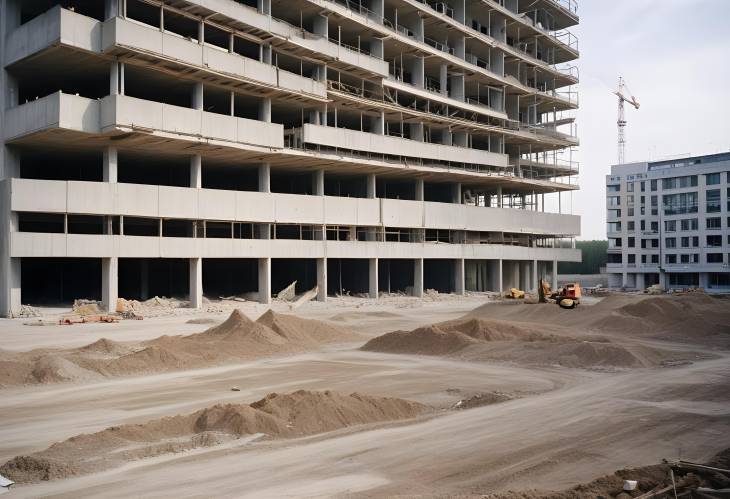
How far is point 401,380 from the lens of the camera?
722 inches

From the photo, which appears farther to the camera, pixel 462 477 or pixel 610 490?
pixel 462 477

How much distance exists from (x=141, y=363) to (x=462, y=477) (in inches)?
503

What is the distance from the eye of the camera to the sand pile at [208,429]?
10.0 m

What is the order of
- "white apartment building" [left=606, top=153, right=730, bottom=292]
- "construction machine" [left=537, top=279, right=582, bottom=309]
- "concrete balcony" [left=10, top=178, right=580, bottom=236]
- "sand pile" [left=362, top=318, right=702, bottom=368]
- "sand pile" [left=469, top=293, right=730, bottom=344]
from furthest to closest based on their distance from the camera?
"white apartment building" [left=606, top=153, right=730, bottom=292] → "construction machine" [left=537, top=279, right=582, bottom=309] → "concrete balcony" [left=10, top=178, right=580, bottom=236] → "sand pile" [left=469, top=293, right=730, bottom=344] → "sand pile" [left=362, top=318, right=702, bottom=368]

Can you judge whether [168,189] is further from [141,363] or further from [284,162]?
[141,363]

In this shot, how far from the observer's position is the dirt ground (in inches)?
379

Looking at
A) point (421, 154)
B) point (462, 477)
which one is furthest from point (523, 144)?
point (462, 477)

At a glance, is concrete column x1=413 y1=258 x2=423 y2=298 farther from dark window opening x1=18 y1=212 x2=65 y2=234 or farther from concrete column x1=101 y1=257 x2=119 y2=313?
dark window opening x1=18 y1=212 x2=65 y2=234

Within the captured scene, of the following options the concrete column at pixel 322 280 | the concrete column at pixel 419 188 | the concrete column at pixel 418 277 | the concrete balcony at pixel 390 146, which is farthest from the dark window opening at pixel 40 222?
the concrete column at pixel 419 188

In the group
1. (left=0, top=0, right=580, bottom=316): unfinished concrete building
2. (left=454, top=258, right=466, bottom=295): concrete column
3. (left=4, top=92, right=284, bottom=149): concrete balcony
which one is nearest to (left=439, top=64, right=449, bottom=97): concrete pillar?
(left=0, top=0, right=580, bottom=316): unfinished concrete building

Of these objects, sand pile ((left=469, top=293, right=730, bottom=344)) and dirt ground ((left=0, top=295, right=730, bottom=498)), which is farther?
sand pile ((left=469, top=293, right=730, bottom=344))

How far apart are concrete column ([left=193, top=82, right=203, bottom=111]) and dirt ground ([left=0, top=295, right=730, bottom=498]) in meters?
16.4

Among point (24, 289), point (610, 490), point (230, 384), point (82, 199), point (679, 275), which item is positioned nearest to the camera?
point (610, 490)

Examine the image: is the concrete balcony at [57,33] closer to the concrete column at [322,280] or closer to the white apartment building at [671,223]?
the concrete column at [322,280]
